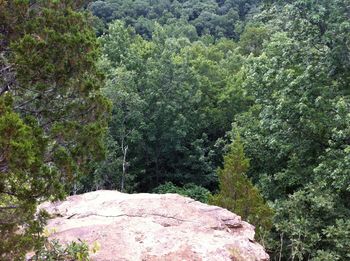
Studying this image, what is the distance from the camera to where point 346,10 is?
12.9m

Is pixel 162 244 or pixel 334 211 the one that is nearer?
pixel 162 244

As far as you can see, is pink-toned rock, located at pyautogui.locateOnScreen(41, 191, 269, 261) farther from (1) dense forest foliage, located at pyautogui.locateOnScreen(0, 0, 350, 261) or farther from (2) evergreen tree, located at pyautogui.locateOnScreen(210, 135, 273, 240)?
(2) evergreen tree, located at pyautogui.locateOnScreen(210, 135, 273, 240)

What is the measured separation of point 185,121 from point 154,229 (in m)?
15.1

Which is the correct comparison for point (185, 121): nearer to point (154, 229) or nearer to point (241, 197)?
point (241, 197)

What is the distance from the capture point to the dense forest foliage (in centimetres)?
569

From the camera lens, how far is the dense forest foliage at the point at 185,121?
569 cm

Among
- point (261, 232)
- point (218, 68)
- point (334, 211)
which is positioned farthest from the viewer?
point (218, 68)

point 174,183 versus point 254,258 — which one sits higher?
point 254,258

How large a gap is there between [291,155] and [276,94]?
2.29m

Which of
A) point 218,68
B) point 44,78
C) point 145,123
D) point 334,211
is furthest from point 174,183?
point 44,78

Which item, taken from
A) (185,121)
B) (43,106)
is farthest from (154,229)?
(185,121)

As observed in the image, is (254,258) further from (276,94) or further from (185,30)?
(185,30)

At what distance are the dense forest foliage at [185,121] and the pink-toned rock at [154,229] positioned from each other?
40.9 inches

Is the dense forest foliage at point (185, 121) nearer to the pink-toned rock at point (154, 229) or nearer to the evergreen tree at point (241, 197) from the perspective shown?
the evergreen tree at point (241, 197)
